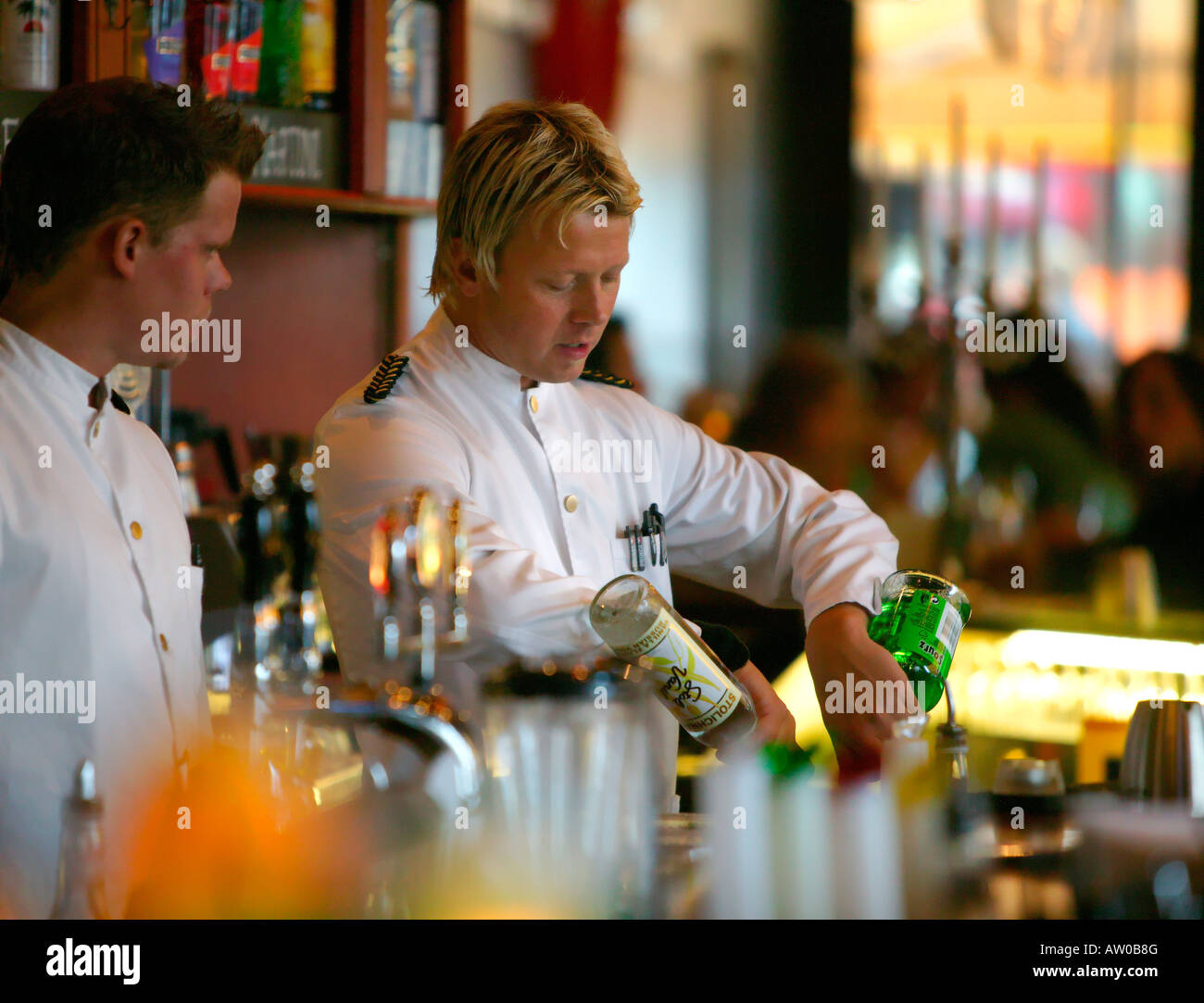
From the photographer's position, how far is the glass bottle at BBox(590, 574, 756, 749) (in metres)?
1.21

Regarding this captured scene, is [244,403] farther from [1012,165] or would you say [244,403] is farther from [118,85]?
[1012,165]

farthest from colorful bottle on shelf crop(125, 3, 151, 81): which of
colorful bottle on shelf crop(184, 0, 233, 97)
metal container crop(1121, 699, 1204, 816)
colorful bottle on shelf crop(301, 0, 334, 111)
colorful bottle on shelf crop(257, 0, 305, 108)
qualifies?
metal container crop(1121, 699, 1204, 816)

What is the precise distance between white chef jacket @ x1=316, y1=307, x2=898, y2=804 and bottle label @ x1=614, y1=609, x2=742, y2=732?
4.7 inches

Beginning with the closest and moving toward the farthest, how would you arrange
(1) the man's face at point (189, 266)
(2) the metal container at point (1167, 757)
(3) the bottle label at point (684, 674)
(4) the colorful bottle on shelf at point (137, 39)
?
(3) the bottle label at point (684, 674)
(2) the metal container at point (1167, 757)
(1) the man's face at point (189, 266)
(4) the colorful bottle on shelf at point (137, 39)

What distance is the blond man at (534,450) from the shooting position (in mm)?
1411

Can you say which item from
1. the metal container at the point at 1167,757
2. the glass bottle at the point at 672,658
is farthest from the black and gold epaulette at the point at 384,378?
the metal container at the point at 1167,757

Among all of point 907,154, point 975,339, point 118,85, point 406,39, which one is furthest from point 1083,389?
point 118,85

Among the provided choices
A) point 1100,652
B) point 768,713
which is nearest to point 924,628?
point 768,713

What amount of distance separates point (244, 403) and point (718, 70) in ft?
11.6

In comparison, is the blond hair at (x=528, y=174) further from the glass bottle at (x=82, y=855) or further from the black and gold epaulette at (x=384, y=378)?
the glass bottle at (x=82, y=855)

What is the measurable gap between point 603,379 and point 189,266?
0.60 meters

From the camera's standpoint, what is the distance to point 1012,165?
6.42 m

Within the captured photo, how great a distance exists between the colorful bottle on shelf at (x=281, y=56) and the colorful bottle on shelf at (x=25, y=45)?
471mm

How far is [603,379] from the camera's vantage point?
192cm
